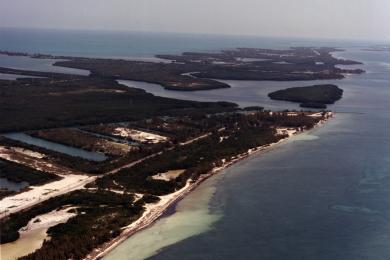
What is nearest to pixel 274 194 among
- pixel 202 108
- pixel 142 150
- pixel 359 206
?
pixel 359 206

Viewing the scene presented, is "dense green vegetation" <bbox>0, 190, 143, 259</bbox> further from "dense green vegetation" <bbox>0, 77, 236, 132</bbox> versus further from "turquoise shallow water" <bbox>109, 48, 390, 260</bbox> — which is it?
"dense green vegetation" <bbox>0, 77, 236, 132</bbox>

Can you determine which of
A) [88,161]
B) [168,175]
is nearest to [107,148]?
[88,161]

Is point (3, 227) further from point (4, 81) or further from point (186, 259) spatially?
point (4, 81)

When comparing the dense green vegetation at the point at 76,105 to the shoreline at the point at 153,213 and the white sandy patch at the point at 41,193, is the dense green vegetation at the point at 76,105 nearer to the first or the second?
the white sandy patch at the point at 41,193

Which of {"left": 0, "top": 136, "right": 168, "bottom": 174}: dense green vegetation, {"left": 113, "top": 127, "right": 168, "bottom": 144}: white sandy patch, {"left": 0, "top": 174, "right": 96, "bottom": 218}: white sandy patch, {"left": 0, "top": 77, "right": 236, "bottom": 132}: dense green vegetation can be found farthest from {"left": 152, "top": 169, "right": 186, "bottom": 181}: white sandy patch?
{"left": 0, "top": 77, "right": 236, "bottom": 132}: dense green vegetation

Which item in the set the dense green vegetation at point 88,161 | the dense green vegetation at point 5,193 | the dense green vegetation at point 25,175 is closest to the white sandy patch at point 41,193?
the dense green vegetation at point 5,193
